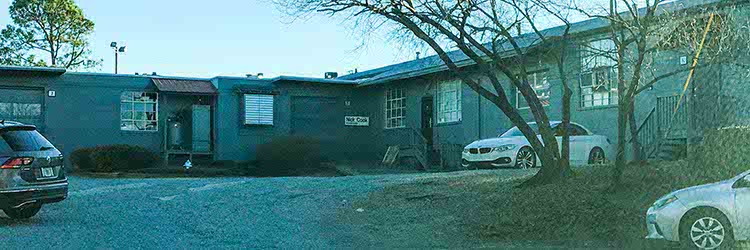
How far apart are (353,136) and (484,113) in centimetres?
684

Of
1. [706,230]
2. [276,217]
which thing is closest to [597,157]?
[276,217]

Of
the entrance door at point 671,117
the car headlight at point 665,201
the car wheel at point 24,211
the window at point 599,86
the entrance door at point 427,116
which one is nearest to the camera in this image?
the car headlight at point 665,201

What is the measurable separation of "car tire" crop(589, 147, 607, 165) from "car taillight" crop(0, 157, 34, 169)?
1244 centimetres

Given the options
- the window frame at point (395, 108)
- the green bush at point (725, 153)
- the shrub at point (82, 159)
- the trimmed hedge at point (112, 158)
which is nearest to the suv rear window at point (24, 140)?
the green bush at point (725, 153)

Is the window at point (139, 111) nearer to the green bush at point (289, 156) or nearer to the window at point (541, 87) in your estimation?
the green bush at point (289, 156)

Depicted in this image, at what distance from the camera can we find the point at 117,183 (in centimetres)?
1892

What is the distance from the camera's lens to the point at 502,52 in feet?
62.3

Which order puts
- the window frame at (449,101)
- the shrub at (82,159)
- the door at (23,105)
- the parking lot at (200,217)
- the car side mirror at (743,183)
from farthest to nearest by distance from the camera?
the window frame at (449,101), the door at (23,105), the shrub at (82,159), the parking lot at (200,217), the car side mirror at (743,183)

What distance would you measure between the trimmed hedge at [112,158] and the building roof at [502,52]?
8660mm

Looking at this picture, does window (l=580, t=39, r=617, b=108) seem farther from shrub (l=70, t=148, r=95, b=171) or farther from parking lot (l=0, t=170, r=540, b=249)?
shrub (l=70, t=148, r=95, b=171)

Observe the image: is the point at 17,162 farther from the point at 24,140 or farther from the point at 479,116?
the point at 479,116

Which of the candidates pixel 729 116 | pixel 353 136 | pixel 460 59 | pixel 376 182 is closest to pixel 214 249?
pixel 376 182

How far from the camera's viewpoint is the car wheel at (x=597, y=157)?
1938 cm

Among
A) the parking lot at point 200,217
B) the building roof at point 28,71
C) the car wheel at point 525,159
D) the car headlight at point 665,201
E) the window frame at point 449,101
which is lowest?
the parking lot at point 200,217
